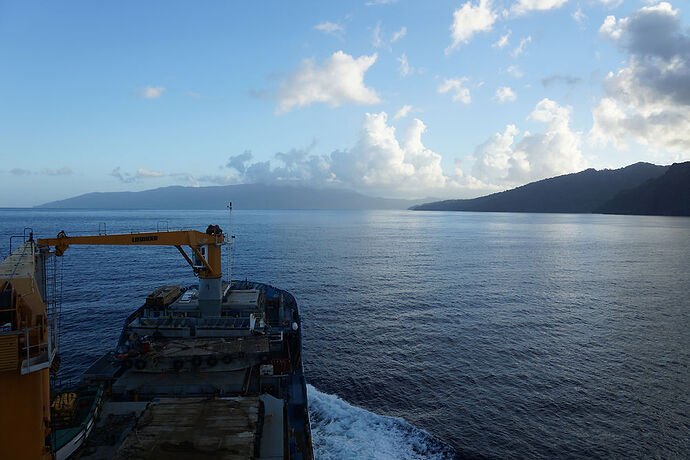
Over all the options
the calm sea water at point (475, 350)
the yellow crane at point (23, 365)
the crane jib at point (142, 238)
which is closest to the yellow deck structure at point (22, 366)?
the yellow crane at point (23, 365)

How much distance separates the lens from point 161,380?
2178 centimetres

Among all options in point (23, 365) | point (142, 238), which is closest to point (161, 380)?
point (142, 238)

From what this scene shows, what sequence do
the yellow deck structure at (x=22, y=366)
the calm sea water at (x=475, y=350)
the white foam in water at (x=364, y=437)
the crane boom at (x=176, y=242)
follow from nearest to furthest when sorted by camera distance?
the yellow deck structure at (x=22, y=366), the crane boom at (x=176, y=242), the white foam in water at (x=364, y=437), the calm sea water at (x=475, y=350)

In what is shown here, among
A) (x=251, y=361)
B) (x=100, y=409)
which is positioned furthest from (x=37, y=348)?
(x=251, y=361)

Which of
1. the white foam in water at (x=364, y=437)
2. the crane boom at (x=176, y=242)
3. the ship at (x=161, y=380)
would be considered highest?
the crane boom at (x=176, y=242)

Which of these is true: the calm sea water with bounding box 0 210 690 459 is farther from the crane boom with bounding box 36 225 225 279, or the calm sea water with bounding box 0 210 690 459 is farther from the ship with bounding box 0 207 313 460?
the crane boom with bounding box 36 225 225 279

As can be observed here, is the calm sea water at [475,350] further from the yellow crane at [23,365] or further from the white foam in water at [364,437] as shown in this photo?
the yellow crane at [23,365]

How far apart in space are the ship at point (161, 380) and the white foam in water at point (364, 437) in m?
4.69

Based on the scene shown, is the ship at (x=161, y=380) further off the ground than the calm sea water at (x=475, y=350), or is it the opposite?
the ship at (x=161, y=380)

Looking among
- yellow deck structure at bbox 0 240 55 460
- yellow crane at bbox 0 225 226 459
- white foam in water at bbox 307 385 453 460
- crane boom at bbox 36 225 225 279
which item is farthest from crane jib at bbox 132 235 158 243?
white foam in water at bbox 307 385 453 460

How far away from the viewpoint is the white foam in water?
23.9m

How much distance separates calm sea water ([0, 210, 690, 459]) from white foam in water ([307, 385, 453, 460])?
0.36 ft

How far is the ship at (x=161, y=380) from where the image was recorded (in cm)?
1046

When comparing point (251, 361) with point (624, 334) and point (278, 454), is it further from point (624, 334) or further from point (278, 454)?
point (624, 334)
